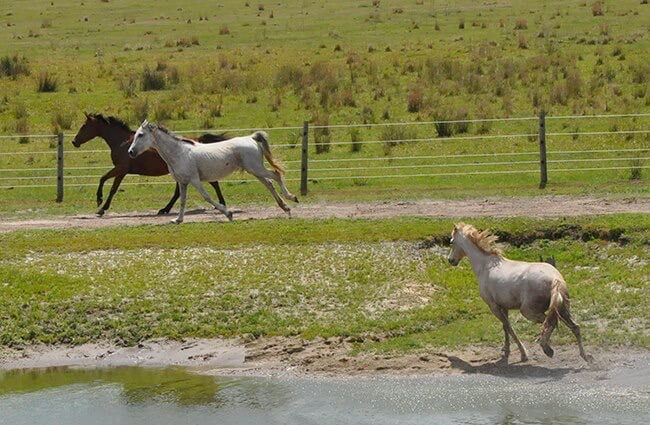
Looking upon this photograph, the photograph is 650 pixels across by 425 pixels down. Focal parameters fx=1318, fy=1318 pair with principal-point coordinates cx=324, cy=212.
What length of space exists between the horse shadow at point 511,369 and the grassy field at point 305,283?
0.62 metres

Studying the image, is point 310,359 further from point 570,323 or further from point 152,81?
point 152,81

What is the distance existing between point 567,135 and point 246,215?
9139 millimetres

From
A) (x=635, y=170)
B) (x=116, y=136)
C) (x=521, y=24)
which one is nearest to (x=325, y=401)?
(x=116, y=136)

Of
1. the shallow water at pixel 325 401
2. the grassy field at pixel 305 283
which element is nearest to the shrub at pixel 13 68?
the grassy field at pixel 305 283

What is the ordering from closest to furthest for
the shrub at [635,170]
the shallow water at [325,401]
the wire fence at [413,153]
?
the shallow water at [325,401]
the shrub at [635,170]
the wire fence at [413,153]

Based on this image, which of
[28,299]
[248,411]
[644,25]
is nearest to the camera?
[248,411]

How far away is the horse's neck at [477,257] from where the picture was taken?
48.9 feet

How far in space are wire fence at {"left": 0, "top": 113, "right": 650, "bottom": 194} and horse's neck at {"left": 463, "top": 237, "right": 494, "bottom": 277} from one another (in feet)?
38.6

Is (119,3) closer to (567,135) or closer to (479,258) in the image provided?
(567,135)

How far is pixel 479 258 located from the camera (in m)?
15.0

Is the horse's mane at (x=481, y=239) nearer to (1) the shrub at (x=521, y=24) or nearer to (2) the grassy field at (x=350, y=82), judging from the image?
(2) the grassy field at (x=350, y=82)

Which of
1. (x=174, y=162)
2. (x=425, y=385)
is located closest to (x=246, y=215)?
(x=174, y=162)

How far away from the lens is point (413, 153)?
97.0 ft

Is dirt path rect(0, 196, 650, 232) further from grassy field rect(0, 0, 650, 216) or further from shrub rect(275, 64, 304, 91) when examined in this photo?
shrub rect(275, 64, 304, 91)
